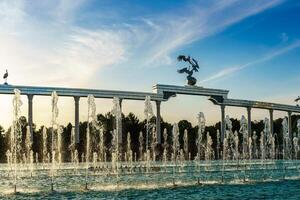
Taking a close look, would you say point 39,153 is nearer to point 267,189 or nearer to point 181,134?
point 181,134

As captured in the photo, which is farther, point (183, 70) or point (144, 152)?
point (144, 152)

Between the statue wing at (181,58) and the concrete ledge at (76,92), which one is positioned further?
the statue wing at (181,58)

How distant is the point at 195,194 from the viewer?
1115 inches

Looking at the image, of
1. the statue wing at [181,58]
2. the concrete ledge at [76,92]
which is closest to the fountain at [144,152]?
the concrete ledge at [76,92]

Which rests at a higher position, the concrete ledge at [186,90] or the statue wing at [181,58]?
the statue wing at [181,58]

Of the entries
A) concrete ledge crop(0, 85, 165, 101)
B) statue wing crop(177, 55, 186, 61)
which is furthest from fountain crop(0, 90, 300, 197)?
statue wing crop(177, 55, 186, 61)

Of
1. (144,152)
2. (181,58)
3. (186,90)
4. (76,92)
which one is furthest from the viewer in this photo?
(144,152)

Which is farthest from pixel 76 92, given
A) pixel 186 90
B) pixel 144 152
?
pixel 144 152

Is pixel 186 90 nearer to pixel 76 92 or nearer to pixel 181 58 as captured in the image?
pixel 181 58

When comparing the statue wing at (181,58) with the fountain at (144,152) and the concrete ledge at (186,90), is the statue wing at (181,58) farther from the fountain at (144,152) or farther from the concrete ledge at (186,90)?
the fountain at (144,152)

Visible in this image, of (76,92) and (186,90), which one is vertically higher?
(186,90)

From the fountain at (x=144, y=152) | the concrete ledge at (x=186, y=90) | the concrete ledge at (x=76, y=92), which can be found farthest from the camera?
the concrete ledge at (x=186, y=90)

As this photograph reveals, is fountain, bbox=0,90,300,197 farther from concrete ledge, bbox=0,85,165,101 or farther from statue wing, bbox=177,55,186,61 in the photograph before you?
statue wing, bbox=177,55,186,61

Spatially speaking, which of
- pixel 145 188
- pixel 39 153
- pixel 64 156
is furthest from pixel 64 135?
pixel 145 188
